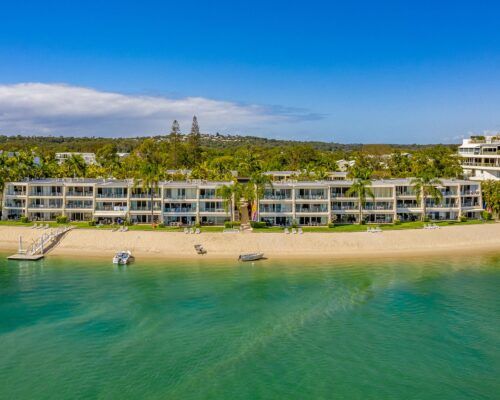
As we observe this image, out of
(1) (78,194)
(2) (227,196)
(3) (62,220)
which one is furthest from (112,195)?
(2) (227,196)

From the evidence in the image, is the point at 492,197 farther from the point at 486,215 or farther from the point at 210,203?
the point at 210,203

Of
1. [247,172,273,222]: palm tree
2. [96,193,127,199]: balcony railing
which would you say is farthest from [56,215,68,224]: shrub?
[247,172,273,222]: palm tree

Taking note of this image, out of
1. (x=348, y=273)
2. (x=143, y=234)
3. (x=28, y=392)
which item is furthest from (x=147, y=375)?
(x=143, y=234)

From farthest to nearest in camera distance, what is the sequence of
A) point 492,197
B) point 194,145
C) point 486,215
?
1. point 194,145
2. point 492,197
3. point 486,215

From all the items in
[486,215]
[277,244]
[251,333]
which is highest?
[486,215]

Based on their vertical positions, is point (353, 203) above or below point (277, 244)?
above
